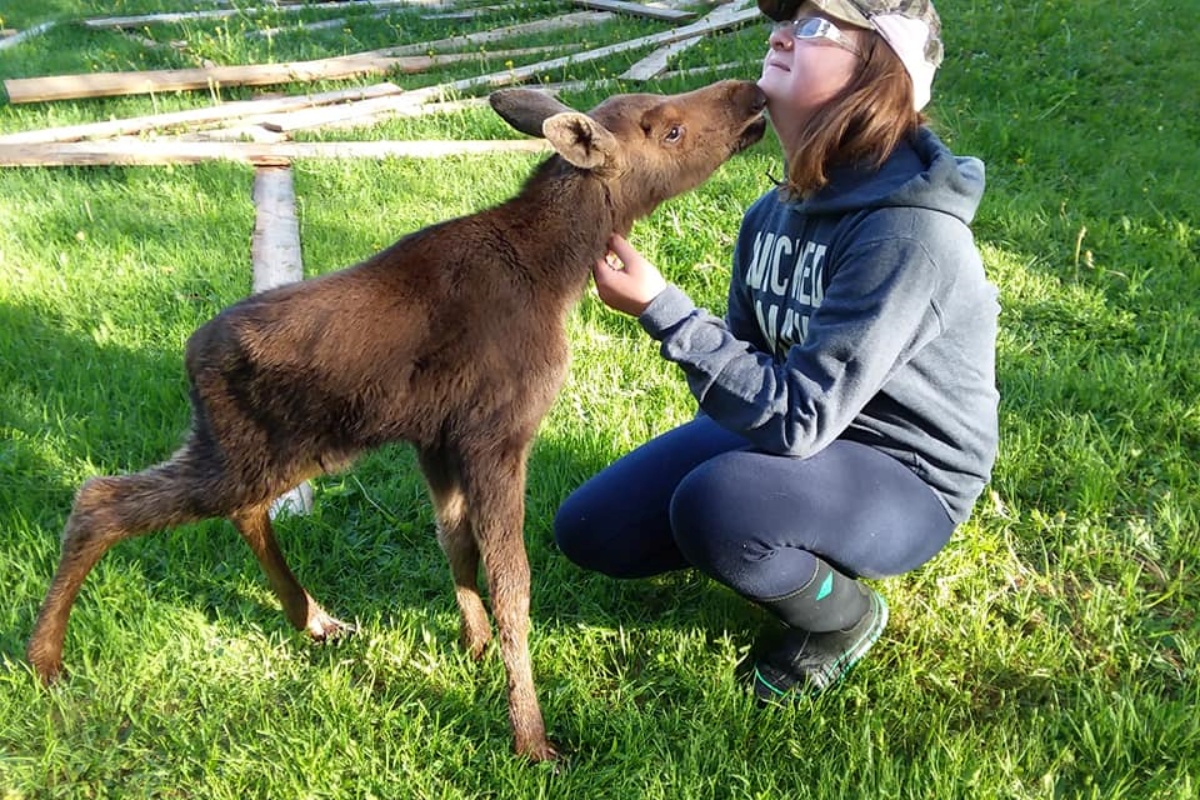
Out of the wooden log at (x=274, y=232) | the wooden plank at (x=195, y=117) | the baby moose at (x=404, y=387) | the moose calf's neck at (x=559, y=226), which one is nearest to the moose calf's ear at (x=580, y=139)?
the baby moose at (x=404, y=387)

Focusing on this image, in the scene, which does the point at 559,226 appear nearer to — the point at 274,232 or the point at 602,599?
the point at 602,599

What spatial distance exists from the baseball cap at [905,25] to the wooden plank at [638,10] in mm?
9503

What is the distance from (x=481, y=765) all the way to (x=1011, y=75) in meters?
7.43

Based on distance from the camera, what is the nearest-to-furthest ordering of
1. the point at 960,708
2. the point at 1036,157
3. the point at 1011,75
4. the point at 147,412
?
the point at 960,708, the point at 147,412, the point at 1036,157, the point at 1011,75

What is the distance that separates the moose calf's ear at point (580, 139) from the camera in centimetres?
265

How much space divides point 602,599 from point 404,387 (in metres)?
1.08

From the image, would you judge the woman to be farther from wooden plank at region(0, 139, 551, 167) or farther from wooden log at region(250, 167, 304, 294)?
wooden plank at region(0, 139, 551, 167)

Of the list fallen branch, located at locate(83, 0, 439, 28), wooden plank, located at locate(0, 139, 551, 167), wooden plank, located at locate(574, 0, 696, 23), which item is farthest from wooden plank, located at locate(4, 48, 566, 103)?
fallen branch, located at locate(83, 0, 439, 28)

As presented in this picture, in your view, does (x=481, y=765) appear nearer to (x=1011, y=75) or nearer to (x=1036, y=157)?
(x=1036, y=157)

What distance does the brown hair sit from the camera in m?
2.49

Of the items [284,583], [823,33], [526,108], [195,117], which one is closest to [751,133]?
[823,33]

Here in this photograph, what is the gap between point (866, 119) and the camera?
2502 millimetres

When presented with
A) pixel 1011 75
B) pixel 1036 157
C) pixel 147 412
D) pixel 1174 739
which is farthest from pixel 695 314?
pixel 1011 75

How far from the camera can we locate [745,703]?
105 inches
